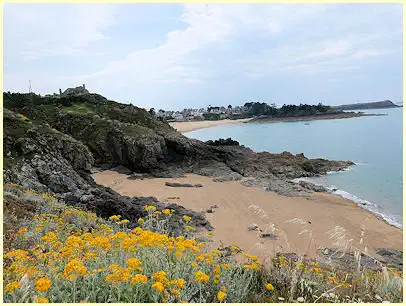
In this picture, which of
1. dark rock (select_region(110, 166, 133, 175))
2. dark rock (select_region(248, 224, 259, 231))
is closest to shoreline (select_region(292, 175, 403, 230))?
dark rock (select_region(248, 224, 259, 231))

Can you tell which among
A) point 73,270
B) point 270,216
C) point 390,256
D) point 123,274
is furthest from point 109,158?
point 123,274

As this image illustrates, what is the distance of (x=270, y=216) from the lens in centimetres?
1836

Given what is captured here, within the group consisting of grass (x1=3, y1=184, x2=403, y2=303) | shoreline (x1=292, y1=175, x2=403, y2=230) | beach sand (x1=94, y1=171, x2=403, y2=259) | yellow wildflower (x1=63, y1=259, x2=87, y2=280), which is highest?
yellow wildflower (x1=63, y1=259, x2=87, y2=280)

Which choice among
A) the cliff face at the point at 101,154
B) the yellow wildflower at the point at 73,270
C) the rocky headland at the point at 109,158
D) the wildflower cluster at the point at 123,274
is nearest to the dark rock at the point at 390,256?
the rocky headland at the point at 109,158

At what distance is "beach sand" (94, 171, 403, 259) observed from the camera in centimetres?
1448

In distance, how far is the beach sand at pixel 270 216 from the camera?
570 inches

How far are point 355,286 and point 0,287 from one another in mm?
4579

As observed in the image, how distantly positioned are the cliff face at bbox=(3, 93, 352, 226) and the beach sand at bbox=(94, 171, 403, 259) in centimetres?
168

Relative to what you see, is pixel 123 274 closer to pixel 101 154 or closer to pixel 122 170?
pixel 122 170

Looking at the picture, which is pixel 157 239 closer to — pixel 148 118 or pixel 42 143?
pixel 42 143

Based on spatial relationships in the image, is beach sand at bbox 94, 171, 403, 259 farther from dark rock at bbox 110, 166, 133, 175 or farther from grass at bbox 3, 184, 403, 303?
grass at bbox 3, 184, 403, 303

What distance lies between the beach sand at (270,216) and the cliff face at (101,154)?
168 cm

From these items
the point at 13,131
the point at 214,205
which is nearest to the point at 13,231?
the point at 13,131

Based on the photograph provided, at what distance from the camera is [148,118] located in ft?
119
